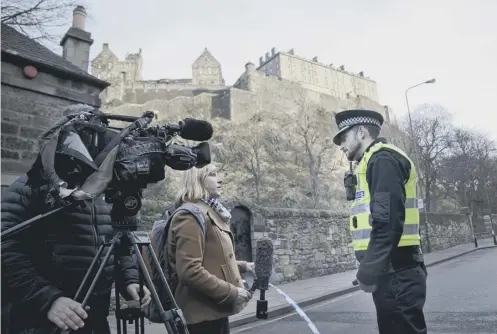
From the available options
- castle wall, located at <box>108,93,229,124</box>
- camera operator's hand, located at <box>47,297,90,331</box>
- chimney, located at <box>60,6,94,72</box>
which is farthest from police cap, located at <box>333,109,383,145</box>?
castle wall, located at <box>108,93,229,124</box>

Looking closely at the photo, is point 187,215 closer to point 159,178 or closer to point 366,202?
point 159,178

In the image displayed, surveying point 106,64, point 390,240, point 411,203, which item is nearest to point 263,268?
point 390,240

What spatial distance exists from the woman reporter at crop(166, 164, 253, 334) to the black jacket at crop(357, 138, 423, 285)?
763 millimetres

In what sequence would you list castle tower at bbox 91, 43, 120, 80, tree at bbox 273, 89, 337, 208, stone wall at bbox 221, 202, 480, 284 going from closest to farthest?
stone wall at bbox 221, 202, 480, 284, tree at bbox 273, 89, 337, 208, castle tower at bbox 91, 43, 120, 80

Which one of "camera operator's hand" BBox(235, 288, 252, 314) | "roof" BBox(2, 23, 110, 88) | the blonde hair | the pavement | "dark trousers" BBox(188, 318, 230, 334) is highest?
"roof" BBox(2, 23, 110, 88)

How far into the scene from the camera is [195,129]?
186 centimetres

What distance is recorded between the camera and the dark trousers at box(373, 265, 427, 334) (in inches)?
83.2

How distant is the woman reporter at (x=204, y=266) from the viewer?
2.13 meters

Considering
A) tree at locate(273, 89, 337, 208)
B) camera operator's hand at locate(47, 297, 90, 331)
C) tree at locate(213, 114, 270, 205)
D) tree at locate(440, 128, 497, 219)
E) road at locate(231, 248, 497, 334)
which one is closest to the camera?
camera operator's hand at locate(47, 297, 90, 331)

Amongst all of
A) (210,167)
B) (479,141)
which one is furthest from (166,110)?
(210,167)

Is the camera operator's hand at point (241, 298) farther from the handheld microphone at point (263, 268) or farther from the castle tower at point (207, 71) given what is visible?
the castle tower at point (207, 71)

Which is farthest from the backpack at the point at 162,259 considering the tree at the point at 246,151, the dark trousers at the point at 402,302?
the tree at the point at 246,151

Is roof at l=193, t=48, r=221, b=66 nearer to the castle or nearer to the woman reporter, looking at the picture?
the castle

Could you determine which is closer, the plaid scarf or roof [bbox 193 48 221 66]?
the plaid scarf
